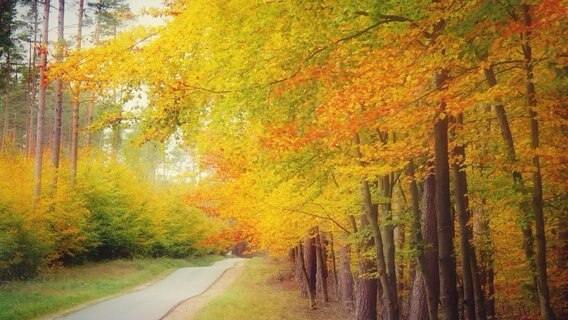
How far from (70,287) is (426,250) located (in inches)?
620

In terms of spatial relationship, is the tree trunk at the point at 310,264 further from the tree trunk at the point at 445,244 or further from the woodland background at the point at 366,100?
the tree trunk at the point at 445,244

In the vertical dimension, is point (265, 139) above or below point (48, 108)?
below

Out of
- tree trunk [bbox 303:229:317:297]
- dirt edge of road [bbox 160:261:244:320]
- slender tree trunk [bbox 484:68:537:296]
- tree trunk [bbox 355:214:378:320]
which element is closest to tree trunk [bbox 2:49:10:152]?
dirt edge of road [bbox 160:261:244:320]

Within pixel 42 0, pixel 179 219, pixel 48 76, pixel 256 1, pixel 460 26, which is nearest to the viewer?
pixel 460 26

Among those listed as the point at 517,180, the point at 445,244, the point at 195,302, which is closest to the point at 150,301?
the point at 195,302

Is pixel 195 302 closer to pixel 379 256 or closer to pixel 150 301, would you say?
pixel 150 301

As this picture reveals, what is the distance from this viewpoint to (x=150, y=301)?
1858cm

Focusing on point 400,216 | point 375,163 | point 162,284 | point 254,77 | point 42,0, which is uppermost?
point 42,0

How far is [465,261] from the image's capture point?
9.01 meters

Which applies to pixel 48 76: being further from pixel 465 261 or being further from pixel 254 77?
pixel 465 261

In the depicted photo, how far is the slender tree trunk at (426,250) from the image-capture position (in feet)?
31.5

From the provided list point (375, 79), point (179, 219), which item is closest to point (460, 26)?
point (375, 79)

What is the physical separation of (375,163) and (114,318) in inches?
386

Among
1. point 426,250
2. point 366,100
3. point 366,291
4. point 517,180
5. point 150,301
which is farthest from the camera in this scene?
point 150,301
